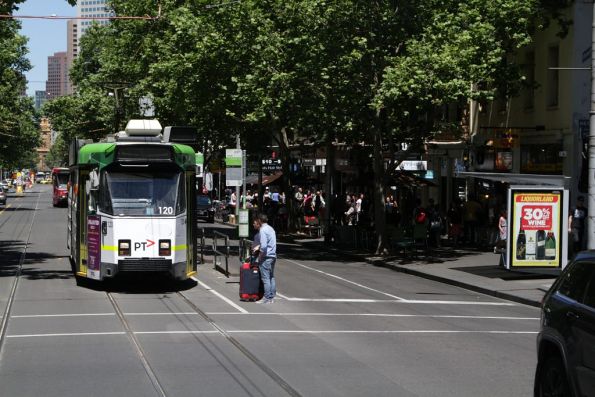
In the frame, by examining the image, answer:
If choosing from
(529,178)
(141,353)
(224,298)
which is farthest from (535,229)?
(141,353)

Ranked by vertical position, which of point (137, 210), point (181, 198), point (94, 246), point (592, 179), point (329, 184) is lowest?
point (94, 246)

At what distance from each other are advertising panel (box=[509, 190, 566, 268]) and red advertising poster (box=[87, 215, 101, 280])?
973 cm

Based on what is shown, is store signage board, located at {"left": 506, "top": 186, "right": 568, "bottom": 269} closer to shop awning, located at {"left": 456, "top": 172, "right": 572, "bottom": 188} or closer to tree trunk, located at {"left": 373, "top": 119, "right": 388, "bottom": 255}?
shop awning, located at {"left": 456, "top": 172, "right": 572, "bottom": 188}

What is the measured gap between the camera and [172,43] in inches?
1401

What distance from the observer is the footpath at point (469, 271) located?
2178cm

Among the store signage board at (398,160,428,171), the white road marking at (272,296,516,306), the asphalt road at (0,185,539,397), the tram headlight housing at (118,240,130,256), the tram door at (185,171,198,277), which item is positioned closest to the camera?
the asphalt road at (0,185,539,397)

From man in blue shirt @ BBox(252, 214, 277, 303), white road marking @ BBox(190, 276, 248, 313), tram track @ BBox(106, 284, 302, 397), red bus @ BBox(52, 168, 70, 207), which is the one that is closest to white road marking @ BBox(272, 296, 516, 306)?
man in blue shirt @ BBox(252, 214, 277, 303)

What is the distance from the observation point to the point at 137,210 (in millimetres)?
19531

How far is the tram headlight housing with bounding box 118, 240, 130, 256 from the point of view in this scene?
19.3 metres

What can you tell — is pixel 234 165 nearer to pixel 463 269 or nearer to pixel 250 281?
pixel 463 269

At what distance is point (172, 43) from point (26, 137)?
45498 millimetres

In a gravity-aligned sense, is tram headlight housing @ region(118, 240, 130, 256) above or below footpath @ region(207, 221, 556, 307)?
above

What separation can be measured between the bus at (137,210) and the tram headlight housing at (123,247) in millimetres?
10

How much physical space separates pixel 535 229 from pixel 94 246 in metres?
10.4
